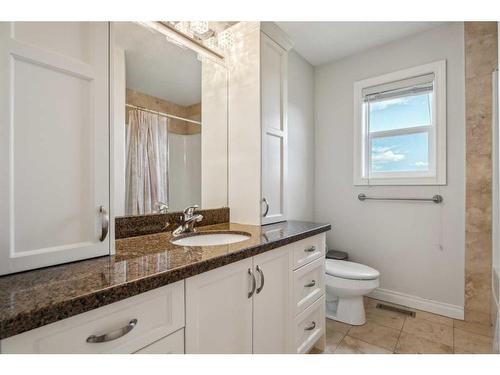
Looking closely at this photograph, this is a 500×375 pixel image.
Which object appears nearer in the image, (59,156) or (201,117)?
(59,156)

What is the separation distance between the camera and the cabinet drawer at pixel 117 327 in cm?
56

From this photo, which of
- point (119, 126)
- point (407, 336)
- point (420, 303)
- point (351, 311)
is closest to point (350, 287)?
point (351, 311)

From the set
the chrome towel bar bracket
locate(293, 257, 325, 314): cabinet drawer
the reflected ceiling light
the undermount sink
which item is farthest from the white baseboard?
the reflected ceiling light

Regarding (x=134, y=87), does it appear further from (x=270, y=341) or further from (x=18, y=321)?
(x=270, y=341)

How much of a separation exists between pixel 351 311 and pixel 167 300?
5.67ft

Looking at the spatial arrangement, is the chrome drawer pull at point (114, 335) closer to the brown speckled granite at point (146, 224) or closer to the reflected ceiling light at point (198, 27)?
the brown speckled granite at point (146, 224)

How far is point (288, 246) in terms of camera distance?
1.34 m

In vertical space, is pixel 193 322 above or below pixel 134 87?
below

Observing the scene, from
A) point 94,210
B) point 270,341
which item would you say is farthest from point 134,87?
point 270,341

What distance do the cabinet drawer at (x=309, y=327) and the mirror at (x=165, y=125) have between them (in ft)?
3.00

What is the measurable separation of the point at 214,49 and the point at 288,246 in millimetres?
1456

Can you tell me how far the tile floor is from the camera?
1673 mm

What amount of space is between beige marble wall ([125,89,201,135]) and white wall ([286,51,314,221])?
989 millimetres

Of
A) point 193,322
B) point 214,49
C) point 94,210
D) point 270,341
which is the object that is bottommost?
point 270,341
